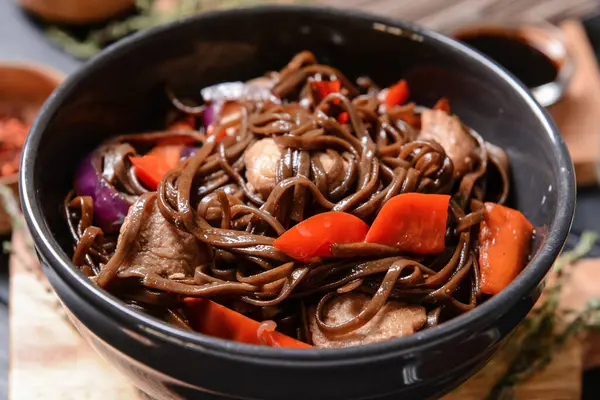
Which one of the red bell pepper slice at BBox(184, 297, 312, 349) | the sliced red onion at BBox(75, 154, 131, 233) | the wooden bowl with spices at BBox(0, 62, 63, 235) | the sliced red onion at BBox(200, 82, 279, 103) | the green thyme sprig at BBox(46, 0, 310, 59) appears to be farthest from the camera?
the green thyme sprig at BBox(46, 0, 310, 59)

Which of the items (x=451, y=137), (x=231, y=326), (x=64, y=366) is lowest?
(x=64, y=366)

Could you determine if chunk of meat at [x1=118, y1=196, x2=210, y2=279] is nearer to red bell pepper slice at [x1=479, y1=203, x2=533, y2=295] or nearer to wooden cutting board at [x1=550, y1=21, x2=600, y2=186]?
red bell pepper slice at [x1=479, y1=203, x2=533, y2=295]

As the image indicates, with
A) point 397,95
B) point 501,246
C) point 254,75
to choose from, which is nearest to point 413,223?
point 501,246

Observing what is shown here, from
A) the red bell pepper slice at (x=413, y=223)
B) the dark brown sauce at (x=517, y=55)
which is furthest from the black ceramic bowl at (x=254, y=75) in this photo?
the dark brown sauce at (x=517, y=55)

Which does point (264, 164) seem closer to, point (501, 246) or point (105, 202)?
point (105, 202)

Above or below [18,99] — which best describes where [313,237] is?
above

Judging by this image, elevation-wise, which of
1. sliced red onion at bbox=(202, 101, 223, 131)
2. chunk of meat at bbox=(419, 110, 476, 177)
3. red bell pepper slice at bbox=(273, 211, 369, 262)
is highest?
chunk of meat at bbox=(419, 110, 476, 177)

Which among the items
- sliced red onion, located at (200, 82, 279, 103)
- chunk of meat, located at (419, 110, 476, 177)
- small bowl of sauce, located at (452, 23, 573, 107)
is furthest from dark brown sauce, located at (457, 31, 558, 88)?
sliced red onion, located at (200, 82, 279, 103)
